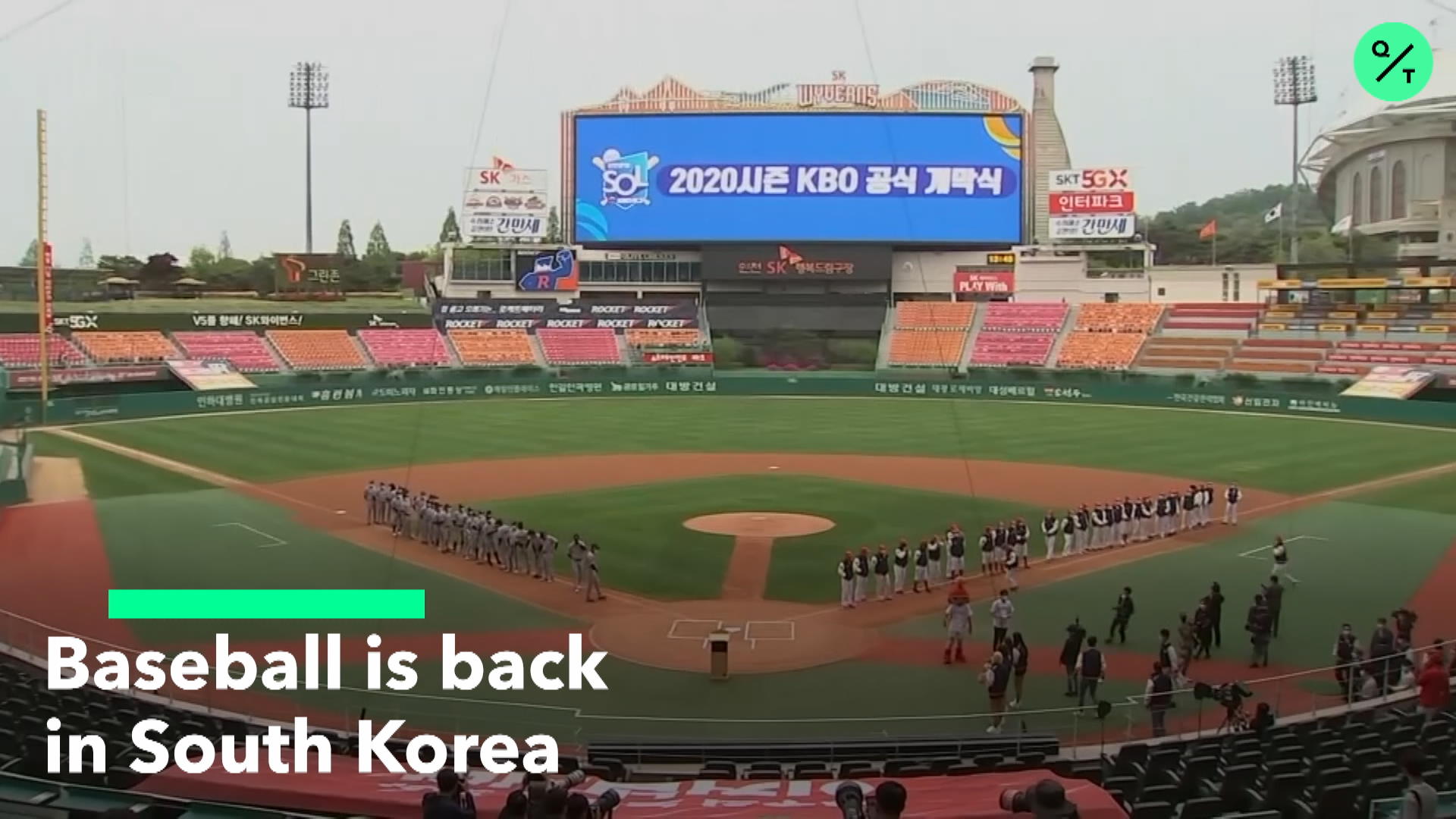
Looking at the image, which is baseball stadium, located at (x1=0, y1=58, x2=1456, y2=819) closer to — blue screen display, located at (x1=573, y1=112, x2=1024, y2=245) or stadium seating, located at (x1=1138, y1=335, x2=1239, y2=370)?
blue screen display, located at (x1=573, y1=112, x2=1024, y2=245)

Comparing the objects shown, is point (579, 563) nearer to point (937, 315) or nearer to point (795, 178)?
point (795, 178)

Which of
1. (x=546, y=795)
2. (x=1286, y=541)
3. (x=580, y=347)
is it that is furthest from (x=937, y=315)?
(x=546, y=795)

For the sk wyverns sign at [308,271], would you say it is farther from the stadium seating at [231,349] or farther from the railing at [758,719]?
the railing at [758,719]

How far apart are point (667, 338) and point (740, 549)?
46.6m

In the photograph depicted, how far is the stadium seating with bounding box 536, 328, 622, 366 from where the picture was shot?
65312 mm

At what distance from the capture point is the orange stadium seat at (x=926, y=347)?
65625 mm

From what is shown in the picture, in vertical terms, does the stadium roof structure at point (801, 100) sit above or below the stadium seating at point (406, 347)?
above

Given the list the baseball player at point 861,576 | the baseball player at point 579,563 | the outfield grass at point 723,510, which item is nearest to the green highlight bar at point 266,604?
the baseball player at point 579,563

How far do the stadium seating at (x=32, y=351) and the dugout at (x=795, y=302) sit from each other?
33.3m

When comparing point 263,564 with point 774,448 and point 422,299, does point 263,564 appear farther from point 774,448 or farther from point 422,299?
point 422,299

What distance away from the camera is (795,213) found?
70312 millimetres

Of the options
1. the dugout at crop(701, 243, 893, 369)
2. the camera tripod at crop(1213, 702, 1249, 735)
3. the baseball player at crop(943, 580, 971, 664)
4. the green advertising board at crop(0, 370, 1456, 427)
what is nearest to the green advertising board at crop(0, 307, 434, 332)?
the green advertising board at crop(0, 370, 1456, 427)

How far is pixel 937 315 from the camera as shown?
71.4 meters

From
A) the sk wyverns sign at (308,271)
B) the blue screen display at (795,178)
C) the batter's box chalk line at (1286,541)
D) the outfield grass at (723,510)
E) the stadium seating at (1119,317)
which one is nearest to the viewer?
the outfield grass at (723,510)
